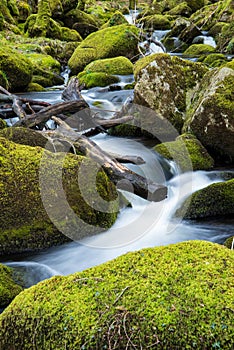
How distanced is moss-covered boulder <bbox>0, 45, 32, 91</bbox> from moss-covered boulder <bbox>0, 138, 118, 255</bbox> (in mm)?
6694

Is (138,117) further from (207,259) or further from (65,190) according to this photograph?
(207,259)

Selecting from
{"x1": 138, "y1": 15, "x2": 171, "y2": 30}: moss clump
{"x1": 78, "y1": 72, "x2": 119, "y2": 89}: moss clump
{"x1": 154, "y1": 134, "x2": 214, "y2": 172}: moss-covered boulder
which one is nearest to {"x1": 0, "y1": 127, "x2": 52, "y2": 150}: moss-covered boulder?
{"x1": 154, "y1": 134, "x2": 214, "y2": 172}: moss-covered boulder

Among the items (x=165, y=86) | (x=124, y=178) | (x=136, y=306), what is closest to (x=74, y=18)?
(x=165, y=86)

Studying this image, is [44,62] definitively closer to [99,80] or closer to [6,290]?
[99,80]

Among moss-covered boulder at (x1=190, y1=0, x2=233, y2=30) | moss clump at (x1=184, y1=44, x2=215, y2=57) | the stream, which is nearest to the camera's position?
the stream

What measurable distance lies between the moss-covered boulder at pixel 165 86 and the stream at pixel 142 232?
131cm

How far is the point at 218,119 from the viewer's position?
608 centimetres

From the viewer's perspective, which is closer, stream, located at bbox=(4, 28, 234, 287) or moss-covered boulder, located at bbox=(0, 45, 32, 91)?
stream, located at bbox=(4, 28, 234, 287)

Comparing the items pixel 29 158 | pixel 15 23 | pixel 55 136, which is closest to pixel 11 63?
pixel 55 136

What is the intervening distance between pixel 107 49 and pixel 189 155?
9774 millimetres

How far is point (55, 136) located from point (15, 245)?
2215mm

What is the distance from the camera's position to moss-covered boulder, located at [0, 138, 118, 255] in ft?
12.5

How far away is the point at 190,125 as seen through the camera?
6.68 metres

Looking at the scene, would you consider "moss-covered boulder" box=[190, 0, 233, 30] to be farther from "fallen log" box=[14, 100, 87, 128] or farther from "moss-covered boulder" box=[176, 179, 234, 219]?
"moss-covered boulder" box=[176, 179, 234, 219]
